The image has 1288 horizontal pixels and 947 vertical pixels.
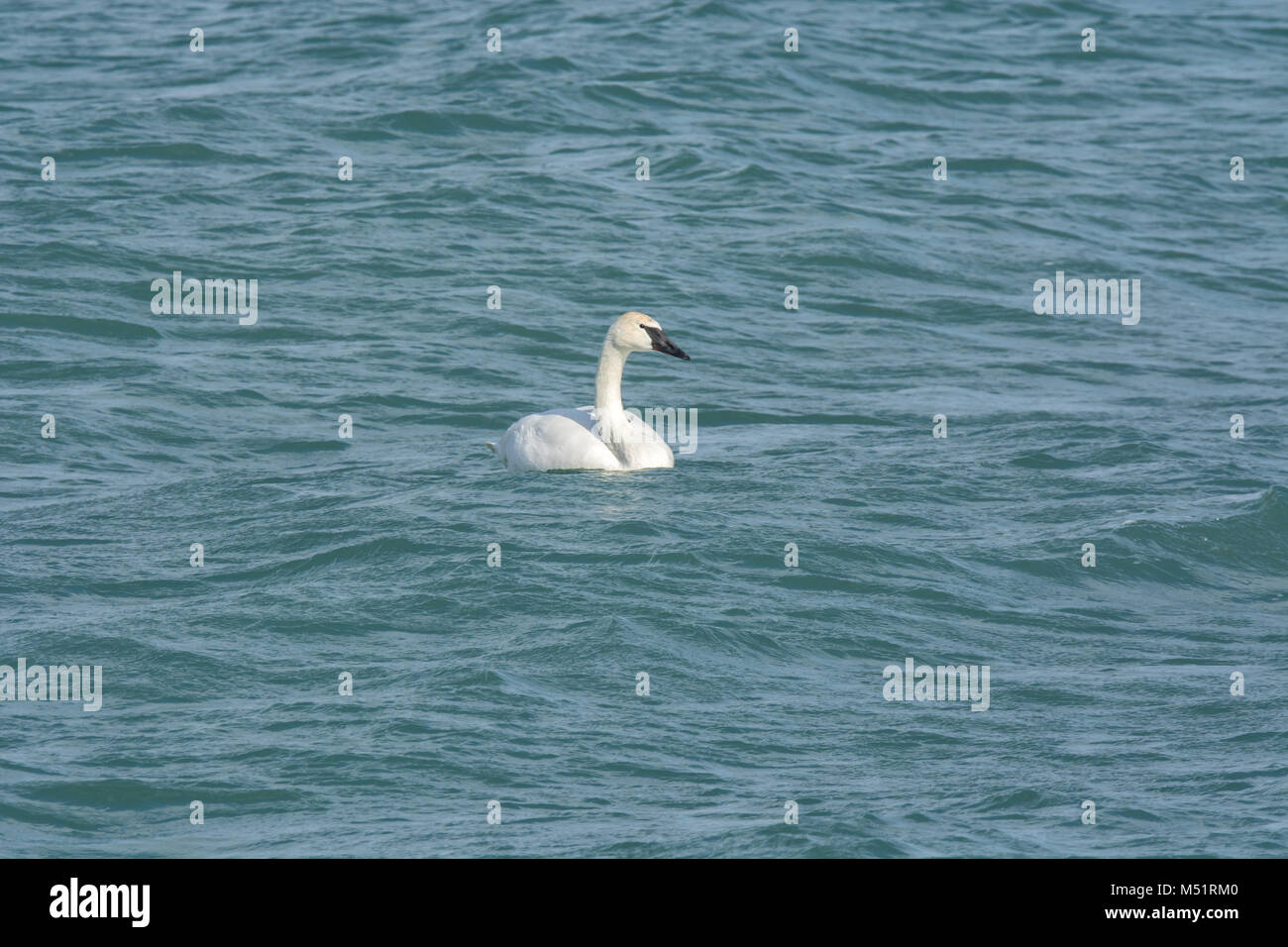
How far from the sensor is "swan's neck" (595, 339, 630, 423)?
15.0 metres

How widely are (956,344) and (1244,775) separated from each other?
1022 cm

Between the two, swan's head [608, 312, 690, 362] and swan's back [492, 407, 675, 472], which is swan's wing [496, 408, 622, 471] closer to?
swan's back [492, 407, 675, 472]

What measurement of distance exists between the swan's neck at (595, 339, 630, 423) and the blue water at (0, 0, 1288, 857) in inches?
23.2

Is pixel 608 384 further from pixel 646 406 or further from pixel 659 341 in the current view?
pixel 646 406

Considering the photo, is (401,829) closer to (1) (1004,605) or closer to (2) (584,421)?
(1) (1004,605)

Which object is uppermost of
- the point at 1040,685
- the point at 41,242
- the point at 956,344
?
the point at 41,242

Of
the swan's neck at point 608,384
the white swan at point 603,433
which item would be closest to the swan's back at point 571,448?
the white swan at point 603,433

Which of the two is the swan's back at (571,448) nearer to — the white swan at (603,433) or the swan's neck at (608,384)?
the white swan at (603,433)

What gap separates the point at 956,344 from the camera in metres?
19.6

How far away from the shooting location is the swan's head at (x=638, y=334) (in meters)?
15.1

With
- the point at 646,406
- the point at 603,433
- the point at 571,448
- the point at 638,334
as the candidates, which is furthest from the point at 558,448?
the point at 646,406

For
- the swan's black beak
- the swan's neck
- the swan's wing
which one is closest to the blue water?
the swan's wing

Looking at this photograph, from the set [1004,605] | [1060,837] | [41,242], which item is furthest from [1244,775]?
[41,242]

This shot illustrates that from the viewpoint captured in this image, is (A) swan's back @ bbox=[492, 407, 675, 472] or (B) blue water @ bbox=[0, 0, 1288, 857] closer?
(B) blue water @ bbox=[0, 0, 1288, 857]
